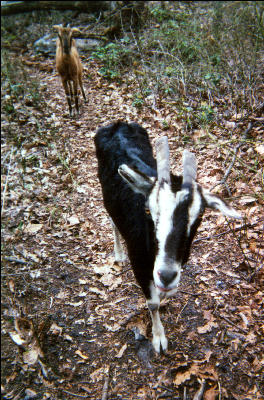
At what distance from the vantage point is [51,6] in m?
11.7

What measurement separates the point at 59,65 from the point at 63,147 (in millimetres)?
2646

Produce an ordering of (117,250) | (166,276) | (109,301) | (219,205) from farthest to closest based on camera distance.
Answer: (117,250) → (109,301) → (219,205) → (166,276)

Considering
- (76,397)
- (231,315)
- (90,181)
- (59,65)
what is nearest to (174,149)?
(90,181)

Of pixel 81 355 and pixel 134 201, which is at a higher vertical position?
pixel 134 201

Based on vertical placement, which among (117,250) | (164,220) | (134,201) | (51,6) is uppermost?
(51,6)

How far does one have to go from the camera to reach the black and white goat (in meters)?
2.21

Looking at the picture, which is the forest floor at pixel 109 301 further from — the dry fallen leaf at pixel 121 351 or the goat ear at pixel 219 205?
the goat ear at pixel 219 205

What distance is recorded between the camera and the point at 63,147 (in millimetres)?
6535

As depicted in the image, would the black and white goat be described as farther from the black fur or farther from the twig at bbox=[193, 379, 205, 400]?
the twig at bbox=[193, 379, 205, 400]

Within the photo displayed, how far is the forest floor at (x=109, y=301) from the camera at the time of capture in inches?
112

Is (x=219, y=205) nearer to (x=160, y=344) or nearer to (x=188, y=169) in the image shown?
(x=188, y=169)

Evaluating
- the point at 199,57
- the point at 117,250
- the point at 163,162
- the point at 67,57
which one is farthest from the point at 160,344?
the point at 67,57

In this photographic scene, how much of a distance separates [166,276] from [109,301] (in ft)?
6.24

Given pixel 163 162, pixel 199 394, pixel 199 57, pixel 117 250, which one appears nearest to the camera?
pixel 163 162
